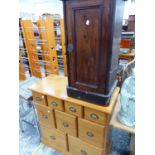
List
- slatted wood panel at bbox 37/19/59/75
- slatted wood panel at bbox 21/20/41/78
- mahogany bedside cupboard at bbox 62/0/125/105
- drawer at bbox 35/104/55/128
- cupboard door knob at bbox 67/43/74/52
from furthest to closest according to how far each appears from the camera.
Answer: slatted wood panel at bbox 21/20/41/78
slatted wood panel at bbox 37/19/59/75
drawer at bbox 35/104/55/128
cupboard door knob at bbox 67/43/74/52
mahogany bedside cupboard at bbox 62/0/125/105

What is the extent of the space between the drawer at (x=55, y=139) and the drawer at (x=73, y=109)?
0.37 m

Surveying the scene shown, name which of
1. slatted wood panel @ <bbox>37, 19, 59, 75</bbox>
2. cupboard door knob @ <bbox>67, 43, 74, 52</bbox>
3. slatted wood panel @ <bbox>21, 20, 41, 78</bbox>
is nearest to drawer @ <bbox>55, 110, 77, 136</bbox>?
cupboard door knob @ <bbox>67, 43, 74, 52</bbox>

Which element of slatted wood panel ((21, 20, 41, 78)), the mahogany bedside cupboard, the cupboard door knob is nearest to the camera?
the mahogany bedside cupboard

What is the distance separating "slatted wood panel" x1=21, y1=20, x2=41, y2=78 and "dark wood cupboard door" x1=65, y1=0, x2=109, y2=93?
7.11ft

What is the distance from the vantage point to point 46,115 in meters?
1.43

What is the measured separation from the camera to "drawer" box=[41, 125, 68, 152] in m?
1.47

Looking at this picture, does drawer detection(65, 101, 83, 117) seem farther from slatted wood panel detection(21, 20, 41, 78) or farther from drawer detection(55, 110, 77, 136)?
slatted wood panel detection(21, 20, 41, 78)

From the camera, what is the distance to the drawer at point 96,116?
1.05m

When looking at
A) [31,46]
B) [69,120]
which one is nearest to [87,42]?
[69,120]

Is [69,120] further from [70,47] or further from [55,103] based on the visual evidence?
[70,47]

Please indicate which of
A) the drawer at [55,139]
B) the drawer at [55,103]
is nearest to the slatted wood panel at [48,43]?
the drawer at [55,139]
